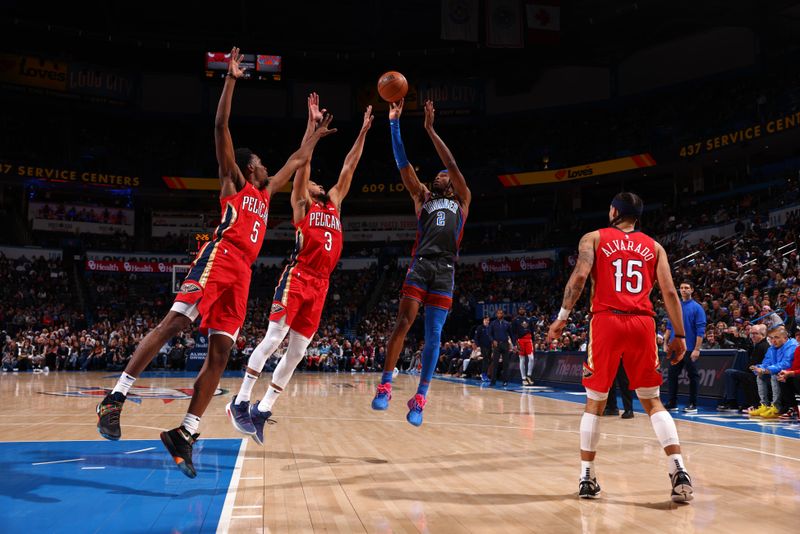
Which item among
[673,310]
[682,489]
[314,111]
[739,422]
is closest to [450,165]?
[314,111]

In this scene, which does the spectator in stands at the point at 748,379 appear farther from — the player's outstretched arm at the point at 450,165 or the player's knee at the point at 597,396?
the player's knee at the point at 597,396

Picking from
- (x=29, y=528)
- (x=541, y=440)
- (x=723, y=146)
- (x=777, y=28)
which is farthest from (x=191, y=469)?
(x=777, y=28)

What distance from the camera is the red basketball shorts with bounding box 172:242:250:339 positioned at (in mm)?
4480

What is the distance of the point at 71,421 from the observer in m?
8.12

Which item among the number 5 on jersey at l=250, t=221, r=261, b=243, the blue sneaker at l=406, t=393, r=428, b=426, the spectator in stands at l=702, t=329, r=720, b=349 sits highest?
the number 5 on jersey at l=250, t=221, r=261, b=243

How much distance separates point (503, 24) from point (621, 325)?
25.7 metres

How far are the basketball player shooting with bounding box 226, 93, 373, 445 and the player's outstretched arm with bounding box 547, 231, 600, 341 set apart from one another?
2353 mm

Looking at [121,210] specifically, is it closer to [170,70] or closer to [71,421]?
[170,70]

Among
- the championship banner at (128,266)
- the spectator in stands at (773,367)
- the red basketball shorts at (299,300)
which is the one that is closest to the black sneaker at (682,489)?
the red basketball shorts at (299,300)

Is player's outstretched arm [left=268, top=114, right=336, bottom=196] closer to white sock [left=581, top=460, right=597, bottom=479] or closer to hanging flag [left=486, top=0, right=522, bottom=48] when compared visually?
white sock [left=581, top=460, right=597, bottom=479]

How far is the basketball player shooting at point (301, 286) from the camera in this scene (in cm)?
579

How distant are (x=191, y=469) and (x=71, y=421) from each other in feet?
16.1

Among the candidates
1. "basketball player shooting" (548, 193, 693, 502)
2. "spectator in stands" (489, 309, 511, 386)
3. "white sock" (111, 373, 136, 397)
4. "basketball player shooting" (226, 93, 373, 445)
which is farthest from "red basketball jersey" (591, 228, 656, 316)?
"spectator in stands" (489, 309, 511, 386)

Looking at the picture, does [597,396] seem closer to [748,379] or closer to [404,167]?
[404,167]
